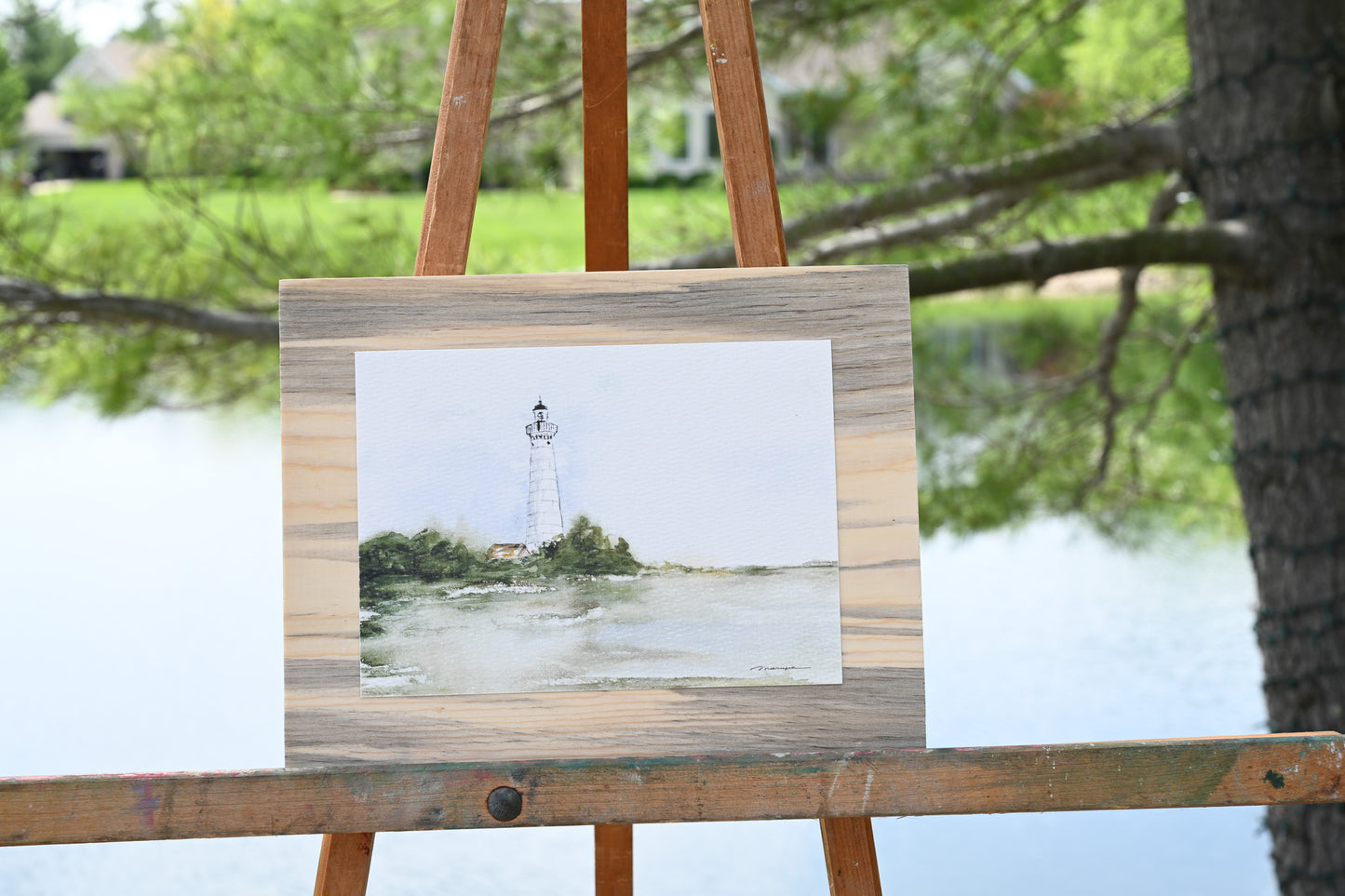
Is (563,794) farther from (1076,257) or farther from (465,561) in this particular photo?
(1076,257)

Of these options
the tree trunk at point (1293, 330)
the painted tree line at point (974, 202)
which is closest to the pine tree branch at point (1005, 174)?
the painted tree line at point (974, 202)

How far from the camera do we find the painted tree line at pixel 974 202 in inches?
56.4

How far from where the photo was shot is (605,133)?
2.71 feet

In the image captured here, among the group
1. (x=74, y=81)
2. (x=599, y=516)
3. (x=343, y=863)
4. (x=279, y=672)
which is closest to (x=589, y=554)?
(x=599, y=516)

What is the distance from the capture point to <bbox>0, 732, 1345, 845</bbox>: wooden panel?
65cm

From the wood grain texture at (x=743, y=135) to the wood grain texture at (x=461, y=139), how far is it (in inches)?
5.3

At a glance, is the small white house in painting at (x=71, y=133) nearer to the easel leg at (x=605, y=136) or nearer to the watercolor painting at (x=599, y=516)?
the easel leg at (x=605, y=136)

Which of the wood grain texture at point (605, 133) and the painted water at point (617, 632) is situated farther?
the wood grain texture at point (605, 133)

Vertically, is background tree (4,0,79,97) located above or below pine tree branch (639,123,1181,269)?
above

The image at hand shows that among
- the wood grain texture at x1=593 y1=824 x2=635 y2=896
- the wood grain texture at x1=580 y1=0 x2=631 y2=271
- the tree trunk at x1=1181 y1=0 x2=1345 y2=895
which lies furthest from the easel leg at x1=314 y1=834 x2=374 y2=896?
the tree trunk at x1=1181 y1=0 x2=1345 y2=895

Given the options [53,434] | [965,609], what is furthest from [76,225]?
[965,609]

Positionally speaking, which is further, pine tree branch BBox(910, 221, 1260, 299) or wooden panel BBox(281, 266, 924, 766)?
pine tree branch BBox(910, 221, 1260, 299)

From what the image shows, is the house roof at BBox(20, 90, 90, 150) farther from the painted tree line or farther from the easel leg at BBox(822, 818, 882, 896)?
the easel leg at BBox(822, 818, 882, 896)

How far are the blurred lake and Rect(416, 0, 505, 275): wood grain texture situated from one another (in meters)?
2.16
